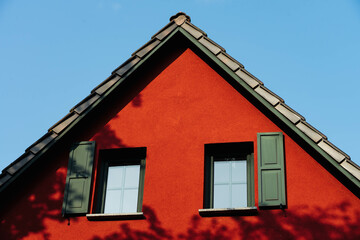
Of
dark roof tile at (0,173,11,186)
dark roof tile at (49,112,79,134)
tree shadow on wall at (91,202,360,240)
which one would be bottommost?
tree shadow on wall at (91,202,360,240)

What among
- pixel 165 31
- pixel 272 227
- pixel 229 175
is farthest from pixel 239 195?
pixel 165 31

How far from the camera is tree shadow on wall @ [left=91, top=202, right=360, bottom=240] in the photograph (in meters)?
10.5

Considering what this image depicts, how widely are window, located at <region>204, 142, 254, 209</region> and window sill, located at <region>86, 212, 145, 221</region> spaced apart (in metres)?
1.21

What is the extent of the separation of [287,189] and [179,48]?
152 inches

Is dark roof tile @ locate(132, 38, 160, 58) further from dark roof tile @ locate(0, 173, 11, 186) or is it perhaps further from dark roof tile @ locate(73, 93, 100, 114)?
dark roof tile @ locate(0, 173, 11, 186)

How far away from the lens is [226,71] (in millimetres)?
12344

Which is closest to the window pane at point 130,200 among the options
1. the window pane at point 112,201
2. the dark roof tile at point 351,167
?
the window pane at point 112,201

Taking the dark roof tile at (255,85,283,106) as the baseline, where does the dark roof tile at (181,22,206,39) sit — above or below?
above

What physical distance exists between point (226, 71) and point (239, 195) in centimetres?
235

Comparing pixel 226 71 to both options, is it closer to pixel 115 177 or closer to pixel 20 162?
pixel 115 177

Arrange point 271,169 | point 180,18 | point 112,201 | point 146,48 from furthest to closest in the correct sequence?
1. point 180,18
2. point 146,48
3. point 112,201
4. point 271,169

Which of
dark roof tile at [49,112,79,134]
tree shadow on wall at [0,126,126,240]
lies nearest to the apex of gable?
tree shadow on wall at [0,126,126,240]

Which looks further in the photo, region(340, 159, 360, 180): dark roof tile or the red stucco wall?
the red stucco wall

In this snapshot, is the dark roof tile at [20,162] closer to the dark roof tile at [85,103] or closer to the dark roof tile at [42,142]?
the dark roof tile at [42,142]
